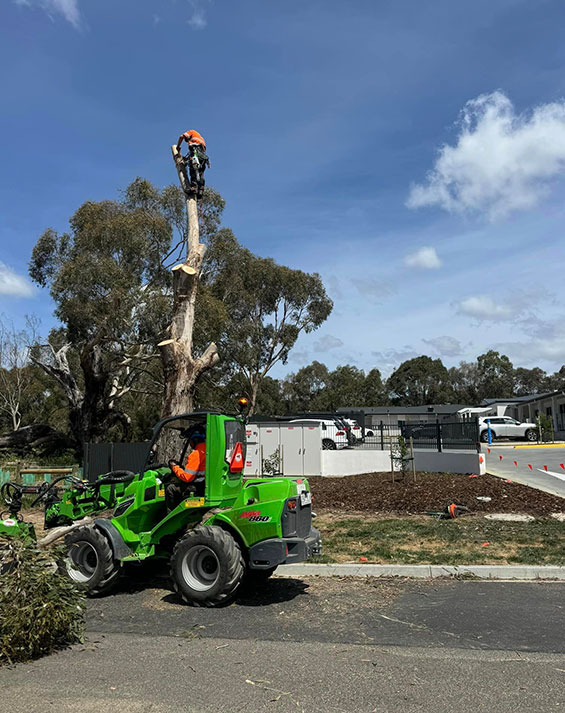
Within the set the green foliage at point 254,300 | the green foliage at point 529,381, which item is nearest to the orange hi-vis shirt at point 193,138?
the green foliage at point 254,300

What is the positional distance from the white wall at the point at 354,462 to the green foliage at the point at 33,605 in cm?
1576

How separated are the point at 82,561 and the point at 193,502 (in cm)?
151

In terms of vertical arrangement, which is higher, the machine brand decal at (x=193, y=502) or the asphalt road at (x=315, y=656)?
the machine brand decal at (x=193, y=502)

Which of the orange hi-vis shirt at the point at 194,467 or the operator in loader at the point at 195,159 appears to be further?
the operator in loader at the point at 195,159

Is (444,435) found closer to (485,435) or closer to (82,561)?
(82,561)

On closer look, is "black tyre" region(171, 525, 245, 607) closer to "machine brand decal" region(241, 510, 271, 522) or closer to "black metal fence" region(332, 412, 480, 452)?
"machine brand decal" region(241, 510, 271, 522)

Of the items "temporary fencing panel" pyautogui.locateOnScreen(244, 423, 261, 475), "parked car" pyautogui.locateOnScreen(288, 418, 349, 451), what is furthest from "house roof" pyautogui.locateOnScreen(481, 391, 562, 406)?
"temporary fencing panel" pyautogui.locateOnScreen(244, 423, 261, 475)

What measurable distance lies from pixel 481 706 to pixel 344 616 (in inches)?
86.4

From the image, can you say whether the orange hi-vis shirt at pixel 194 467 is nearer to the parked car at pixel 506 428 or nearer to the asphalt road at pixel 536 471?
the asphalt road at pixel 536 471

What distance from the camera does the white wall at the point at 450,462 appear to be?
1653cm

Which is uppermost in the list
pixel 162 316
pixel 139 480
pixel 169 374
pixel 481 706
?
pixel 162 316

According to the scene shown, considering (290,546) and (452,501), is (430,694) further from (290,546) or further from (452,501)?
(452,501)

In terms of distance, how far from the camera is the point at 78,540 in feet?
22.8

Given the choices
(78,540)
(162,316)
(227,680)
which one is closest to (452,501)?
(78,540)
